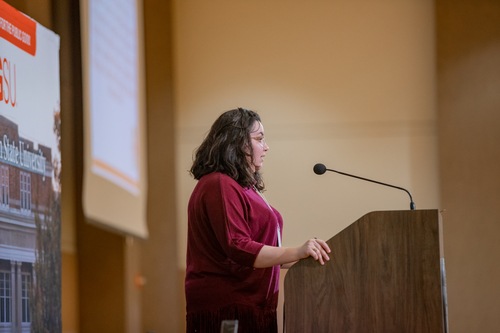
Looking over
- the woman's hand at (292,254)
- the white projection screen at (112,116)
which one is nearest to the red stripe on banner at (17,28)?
the white projection screen at (112,116)

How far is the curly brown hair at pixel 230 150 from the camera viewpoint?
285 cm

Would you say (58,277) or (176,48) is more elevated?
(176,48)

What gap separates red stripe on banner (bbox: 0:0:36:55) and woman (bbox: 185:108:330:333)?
3.77 ft

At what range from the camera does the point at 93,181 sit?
4.45 m

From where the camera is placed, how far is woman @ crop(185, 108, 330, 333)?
8.86ft

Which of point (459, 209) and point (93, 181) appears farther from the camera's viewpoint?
point (459, 209)

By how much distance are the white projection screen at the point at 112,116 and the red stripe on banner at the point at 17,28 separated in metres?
0.63

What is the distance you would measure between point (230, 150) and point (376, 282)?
74cm

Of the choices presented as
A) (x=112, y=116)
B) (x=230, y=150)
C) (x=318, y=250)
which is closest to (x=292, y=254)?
(x=318, y=250)

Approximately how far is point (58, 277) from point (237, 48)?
9.17 feet

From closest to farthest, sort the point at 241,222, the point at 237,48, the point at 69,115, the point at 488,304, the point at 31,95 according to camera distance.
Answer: the point at 241,222, the point at 31,95, the point at 69,115, the point at 488,304, the point at 237,48

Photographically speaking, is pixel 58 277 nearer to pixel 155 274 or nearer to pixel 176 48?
pixel 155 274

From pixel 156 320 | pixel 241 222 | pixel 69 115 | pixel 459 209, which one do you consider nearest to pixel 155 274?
pixel 156 320

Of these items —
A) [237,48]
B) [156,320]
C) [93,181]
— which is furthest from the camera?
[237,48]
